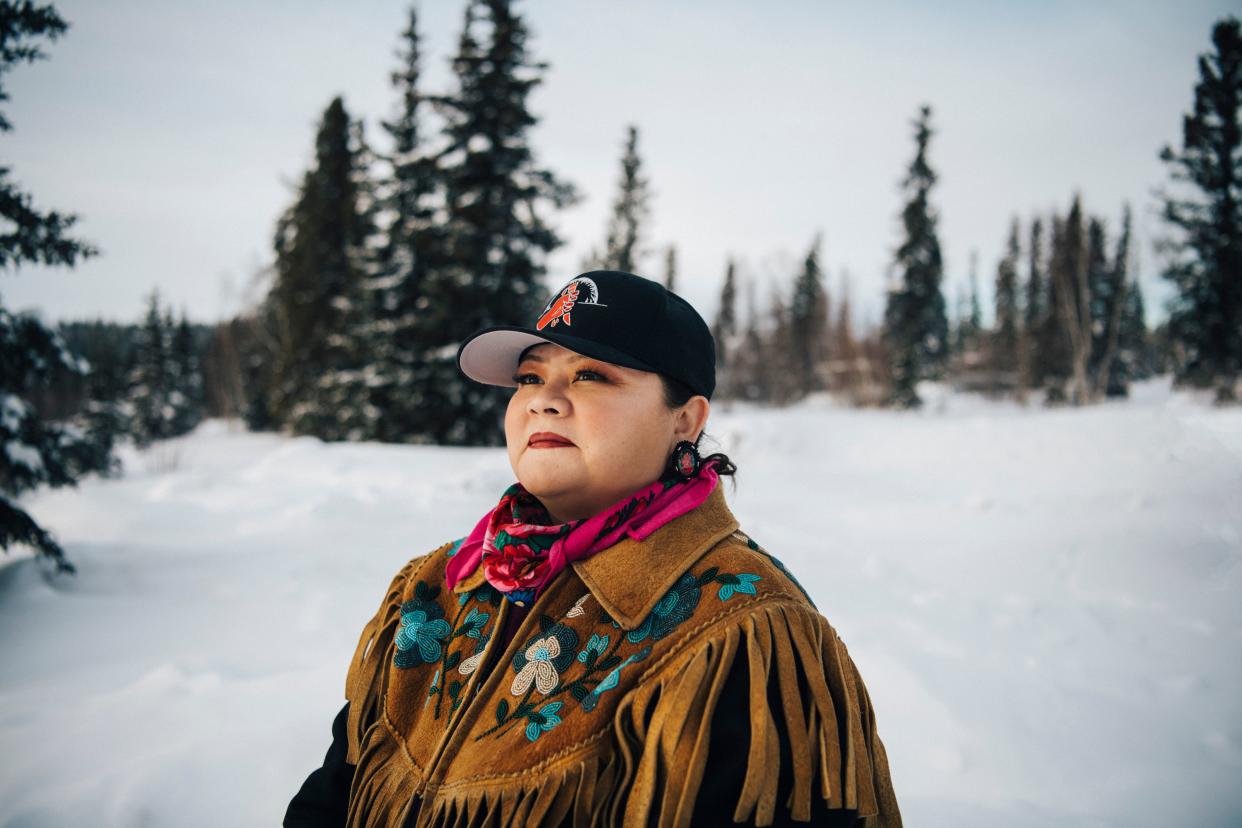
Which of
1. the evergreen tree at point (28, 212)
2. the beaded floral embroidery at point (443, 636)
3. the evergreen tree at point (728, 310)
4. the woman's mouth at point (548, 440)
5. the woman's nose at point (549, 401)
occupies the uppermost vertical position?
the evergreen tree at point (728, 310)

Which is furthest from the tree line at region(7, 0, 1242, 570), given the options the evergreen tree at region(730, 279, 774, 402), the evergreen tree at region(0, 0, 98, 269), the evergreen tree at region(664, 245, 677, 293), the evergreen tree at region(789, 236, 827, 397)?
the evergreen tree at region(664, 245, 677, 293)

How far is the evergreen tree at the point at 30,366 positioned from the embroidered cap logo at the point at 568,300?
16.0 feet

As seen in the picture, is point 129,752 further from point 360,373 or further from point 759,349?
point 759,349

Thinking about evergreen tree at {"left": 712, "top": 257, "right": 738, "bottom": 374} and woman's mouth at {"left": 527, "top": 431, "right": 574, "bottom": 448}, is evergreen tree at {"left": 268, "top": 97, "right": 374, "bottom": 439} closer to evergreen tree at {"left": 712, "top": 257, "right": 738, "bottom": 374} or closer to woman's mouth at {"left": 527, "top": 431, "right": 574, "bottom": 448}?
woman's mouth at {"left": 527, "top": 431, "right": 574, "bottom": 448}

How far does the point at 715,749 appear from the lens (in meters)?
1.15

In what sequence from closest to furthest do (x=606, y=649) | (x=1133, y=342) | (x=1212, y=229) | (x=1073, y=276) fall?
(x=606, y=649), (x=1212, y=229), (x=1073, y=276), (x=1133, y=342)

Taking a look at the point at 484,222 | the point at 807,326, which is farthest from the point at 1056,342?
the point at 484,222

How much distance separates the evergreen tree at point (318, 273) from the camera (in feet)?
68.2

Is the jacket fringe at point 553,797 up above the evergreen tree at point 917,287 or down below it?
below

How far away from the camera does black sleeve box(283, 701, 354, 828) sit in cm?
168

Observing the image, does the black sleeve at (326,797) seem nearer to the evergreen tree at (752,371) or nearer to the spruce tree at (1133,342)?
the spruce tree at (1133,342)

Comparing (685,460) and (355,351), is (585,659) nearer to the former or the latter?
(685,460)

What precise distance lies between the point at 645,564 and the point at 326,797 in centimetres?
124

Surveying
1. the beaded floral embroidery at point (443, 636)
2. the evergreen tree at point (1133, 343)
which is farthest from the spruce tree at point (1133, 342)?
the beaded floral embroidery at point (443, 636)
